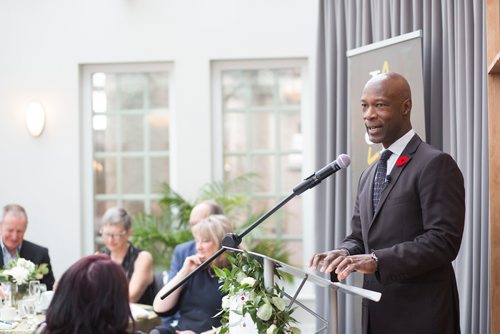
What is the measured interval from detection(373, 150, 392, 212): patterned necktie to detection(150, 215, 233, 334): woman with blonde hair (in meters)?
1.59

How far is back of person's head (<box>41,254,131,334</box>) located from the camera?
206 cm

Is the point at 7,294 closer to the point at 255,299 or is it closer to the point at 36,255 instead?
the point at 36,255

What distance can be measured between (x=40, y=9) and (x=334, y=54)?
252cm

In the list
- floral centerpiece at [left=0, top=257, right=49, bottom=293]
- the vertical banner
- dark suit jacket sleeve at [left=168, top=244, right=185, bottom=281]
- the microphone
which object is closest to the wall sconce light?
dark suit jacket sleeve at [left=168, top=244, right=185, bottom=281]

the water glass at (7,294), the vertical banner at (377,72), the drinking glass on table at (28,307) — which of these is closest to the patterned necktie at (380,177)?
the vertical banner at (377,72)

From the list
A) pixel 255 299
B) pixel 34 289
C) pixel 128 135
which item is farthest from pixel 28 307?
pixel 128 135

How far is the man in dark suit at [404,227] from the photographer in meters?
2.45

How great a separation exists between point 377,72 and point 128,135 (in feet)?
8.68

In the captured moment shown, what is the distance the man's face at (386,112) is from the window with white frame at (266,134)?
356 centimetres

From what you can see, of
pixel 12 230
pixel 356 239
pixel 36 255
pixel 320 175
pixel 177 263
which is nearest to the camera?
pixel 320 175

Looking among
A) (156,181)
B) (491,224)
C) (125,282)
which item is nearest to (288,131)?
(156,181)

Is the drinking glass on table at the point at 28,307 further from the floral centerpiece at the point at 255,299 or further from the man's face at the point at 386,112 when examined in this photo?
the man's face at the point at 386,112

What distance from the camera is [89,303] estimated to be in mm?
2062

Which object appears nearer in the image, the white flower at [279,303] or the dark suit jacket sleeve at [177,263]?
the white flower at [279,303]
